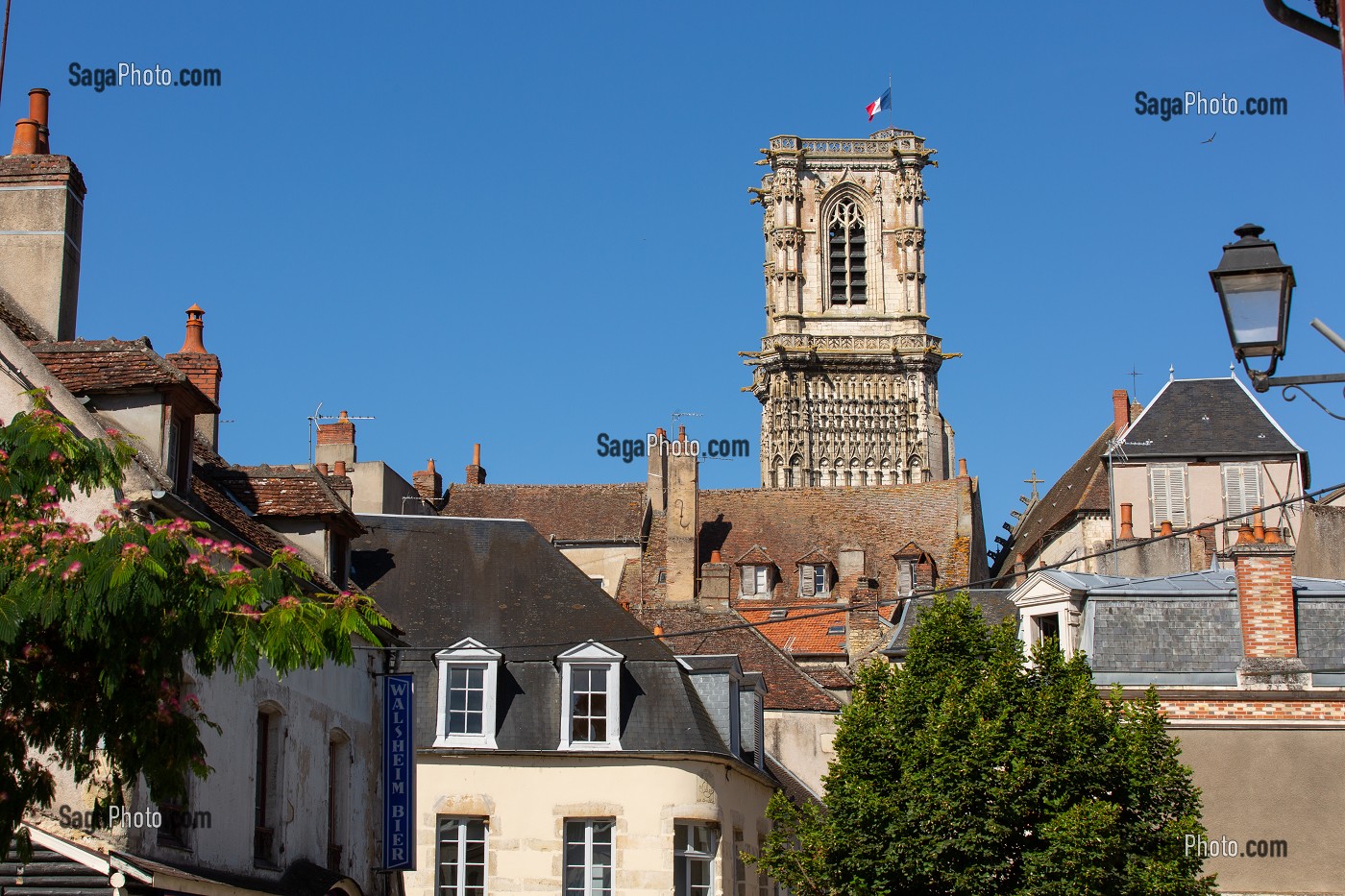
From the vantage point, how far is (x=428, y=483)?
176ft

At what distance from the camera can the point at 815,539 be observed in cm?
5706

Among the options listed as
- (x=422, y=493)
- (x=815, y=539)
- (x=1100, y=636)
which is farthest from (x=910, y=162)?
(x=1100, y=636)

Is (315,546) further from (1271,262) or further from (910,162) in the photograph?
(910,162)

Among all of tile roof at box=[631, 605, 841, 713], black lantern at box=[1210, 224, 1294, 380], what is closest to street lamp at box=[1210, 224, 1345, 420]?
black lantern at box=[1210, 224, 1294, 380]

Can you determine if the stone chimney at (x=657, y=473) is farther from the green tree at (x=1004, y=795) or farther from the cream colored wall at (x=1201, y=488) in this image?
the green tree at (x=1004, y=795)

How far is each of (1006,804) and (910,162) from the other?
238 ft

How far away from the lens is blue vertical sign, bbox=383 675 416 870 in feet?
70.9

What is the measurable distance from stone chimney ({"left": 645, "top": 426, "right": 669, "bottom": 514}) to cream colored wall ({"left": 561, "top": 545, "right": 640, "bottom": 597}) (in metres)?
1.87

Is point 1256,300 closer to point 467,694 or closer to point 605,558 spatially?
point 467,694

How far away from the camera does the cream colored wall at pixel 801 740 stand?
108 ft

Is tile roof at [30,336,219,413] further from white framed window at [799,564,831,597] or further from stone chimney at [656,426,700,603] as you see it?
white framed window at [799,564,831,597]

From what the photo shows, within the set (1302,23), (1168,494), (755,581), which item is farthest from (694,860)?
(755,581)

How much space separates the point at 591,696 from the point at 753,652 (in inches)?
417

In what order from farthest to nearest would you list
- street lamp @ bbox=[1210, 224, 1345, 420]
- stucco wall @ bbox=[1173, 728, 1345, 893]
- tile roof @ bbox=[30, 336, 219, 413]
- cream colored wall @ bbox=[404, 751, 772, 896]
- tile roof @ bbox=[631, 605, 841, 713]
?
tile roof @ bbox=[631, 605, 841, 713] < cream colored wall @ bbox=[404, 751, 772, 896] < stucco wall @ bbox=[1173, 728, 1345, 893] < tile roof @ bbox=[30, 336, 219, 413] < street lamp @ bbox=[1210, 224, 1345, 420]
